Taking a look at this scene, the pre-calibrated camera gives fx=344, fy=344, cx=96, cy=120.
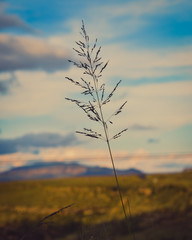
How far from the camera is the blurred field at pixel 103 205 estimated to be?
8.48m

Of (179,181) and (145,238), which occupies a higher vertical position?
(179,181)

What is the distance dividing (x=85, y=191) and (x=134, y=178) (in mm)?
2318

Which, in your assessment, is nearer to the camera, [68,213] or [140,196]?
[68,213]

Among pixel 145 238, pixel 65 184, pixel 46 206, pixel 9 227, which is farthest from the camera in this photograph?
pixel 65 184

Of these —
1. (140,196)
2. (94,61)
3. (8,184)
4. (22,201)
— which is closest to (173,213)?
(140,196)

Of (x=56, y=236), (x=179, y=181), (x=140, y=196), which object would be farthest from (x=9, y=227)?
(x=179, y=181)

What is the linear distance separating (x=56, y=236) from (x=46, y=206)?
182 centimetres

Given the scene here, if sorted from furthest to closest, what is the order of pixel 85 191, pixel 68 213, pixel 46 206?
pixel 85 191 < pixel 46 206 < pixel 68 213

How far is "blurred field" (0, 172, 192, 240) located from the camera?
848 cm

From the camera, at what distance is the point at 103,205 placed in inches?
396

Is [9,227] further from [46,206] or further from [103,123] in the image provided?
[103,123]

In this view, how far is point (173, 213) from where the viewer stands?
10000 millimetres

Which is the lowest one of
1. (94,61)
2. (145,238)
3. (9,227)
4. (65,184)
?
(145,238)

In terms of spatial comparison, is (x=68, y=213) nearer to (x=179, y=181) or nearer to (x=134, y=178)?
(x=134, y=178)
